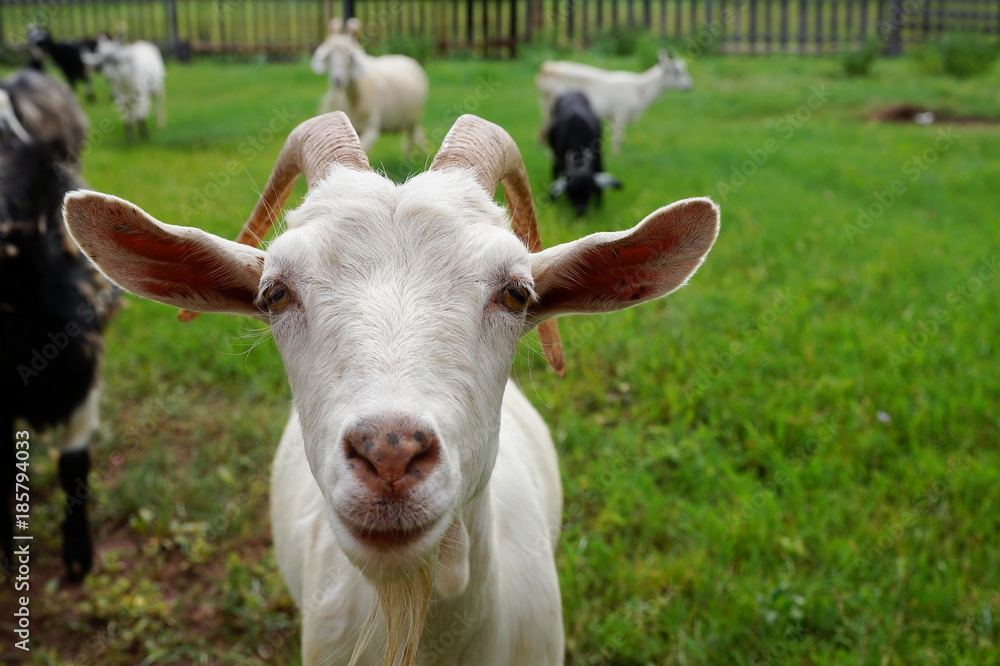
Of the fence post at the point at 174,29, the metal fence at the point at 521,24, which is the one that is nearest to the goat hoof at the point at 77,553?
the metal fence at the point at 521,24

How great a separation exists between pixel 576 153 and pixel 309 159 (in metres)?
6.32

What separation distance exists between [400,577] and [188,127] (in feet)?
37.2

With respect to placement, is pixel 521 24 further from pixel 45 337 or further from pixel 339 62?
pixel 45 337

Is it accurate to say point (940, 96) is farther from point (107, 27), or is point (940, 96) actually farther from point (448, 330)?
point (107, 27)

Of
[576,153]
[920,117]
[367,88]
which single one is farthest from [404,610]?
[920,117]

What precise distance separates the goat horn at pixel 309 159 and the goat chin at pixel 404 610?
991 millimetres

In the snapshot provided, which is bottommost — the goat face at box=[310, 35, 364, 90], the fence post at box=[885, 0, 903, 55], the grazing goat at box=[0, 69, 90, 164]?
the grazing goat at box=[0, 69, 90, 164]

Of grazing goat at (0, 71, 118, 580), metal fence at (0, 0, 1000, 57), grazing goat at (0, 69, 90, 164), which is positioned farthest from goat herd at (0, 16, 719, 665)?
metal fence at (0, 0, 1000, 57)

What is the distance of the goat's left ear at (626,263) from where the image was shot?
171 cm

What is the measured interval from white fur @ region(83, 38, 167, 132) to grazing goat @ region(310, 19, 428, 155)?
3438mm

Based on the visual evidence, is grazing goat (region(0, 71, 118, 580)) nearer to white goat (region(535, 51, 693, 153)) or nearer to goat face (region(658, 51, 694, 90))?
white goat (region(535, 51, 693, 153))

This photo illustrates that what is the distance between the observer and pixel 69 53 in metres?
14.3

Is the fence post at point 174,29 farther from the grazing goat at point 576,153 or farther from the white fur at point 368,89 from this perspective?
the grazing goat at point 576,153

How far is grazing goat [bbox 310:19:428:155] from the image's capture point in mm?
8820
